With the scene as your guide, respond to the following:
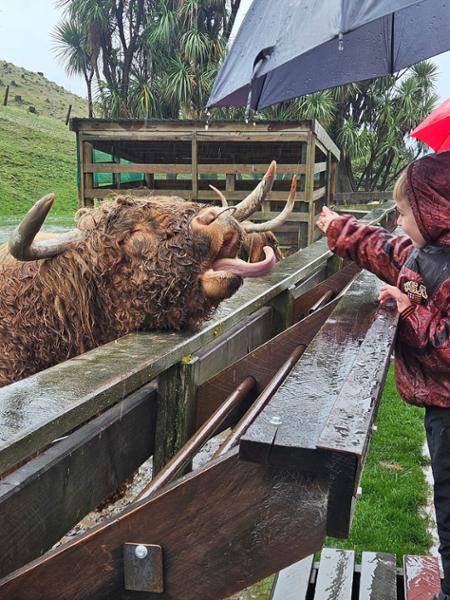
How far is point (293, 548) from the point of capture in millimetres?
1008

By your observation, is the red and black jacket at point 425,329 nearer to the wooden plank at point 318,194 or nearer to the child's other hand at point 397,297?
the child's other hand at point 397,297

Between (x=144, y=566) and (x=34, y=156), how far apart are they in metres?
32.6

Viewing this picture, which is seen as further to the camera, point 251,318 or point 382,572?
point 251,318

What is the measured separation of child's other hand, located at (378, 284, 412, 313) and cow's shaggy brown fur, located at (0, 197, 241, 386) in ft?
1.99

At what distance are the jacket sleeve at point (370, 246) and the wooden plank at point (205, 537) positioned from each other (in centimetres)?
192

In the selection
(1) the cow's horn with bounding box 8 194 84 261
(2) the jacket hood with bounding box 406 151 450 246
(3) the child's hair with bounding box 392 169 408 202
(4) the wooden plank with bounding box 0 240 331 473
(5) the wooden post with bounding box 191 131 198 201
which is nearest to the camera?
(4) the wooden plank with bounding box 0 240 331 473

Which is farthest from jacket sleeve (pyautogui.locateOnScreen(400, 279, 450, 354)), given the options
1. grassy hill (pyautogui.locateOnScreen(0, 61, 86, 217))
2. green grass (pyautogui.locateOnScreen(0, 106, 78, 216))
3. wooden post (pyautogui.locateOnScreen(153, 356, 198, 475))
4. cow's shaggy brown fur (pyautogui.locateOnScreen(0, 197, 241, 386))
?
grassy hill (pyautogui.locateOnScreen(0, 61, 86, 217))

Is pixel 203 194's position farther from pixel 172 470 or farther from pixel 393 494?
pixel 172 470

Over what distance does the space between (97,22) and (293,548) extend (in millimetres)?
33372

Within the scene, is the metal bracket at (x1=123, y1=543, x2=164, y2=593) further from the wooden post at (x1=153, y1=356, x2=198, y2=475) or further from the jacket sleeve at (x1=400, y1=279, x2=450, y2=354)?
the jacket sleeve at (x1=400, y1=279, x2=450, y2=354)

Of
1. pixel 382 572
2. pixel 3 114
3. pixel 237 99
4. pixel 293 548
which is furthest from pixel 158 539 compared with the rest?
pixel 3 114

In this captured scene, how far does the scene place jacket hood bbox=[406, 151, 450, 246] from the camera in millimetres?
2375

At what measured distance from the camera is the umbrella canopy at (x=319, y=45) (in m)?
2.72

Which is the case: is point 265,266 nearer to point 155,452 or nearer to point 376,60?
point 155,452
